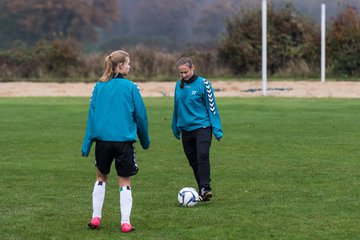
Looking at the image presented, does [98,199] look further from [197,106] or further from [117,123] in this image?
[197,106]

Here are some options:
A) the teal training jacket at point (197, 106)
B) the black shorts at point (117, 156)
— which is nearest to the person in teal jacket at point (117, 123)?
the black shorts at point (117, 156)

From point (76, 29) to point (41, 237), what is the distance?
3111 inches

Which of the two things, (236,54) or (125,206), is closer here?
(125,206)

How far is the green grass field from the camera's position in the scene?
9.51m

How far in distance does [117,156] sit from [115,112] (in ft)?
1.43

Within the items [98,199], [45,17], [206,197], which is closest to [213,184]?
[206,197]

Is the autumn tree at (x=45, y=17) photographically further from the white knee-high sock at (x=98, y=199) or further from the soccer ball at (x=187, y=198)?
the white knee-high sock at (x=98, y=199)

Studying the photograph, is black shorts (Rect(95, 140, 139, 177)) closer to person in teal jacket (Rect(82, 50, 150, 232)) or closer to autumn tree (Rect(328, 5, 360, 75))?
person in teal jacket (Rect(82, 50, 150, 232))

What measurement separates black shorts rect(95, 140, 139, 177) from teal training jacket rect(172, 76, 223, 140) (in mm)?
1930

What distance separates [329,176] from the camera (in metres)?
13.2

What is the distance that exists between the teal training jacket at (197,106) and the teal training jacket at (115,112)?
188cm

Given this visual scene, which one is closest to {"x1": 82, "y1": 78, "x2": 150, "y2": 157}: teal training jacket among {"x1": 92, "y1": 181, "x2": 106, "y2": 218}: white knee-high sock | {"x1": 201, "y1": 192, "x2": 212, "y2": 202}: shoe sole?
{"x1": 92, "y1": 181, "x2": 106, "y2": 218}: white knee-high sock

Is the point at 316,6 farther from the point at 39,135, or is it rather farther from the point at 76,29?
the point at 39,135

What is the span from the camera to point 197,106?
1128 cm
